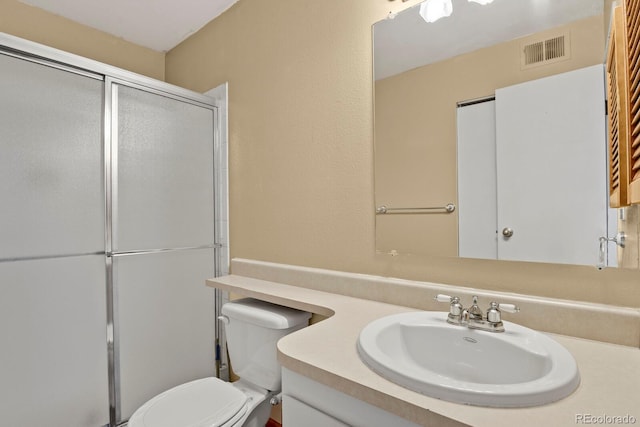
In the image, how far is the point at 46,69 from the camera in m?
1.50

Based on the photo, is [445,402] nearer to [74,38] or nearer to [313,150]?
Result: [313,150]

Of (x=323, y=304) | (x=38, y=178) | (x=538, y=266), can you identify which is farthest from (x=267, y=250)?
(x=538, y=266)

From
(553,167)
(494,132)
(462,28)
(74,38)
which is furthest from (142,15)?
(553,167)

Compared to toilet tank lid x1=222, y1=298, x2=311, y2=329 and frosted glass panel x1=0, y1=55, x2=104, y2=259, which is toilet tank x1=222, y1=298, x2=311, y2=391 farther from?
frosted glass panel x1=0, y1=55, x2=104, y2=259

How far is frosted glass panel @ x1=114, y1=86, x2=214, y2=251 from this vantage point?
1.75 m

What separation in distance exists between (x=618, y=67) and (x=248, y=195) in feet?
5.34

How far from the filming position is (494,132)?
3.51 feet

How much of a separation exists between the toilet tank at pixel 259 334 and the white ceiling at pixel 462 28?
1097 mm

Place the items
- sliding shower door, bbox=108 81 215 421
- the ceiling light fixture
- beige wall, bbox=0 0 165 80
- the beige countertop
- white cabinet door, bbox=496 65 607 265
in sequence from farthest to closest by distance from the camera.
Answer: beige wall, bbox=0 0 165 80 < sliding shower door, bbox=108 81 215 421 < the ceiling light fixture < white cabinet door, bbox=496 65 607 265 < the beige countertop

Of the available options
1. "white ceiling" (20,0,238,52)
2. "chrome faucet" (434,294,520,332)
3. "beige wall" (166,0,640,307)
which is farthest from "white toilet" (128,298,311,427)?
"white ceiling" (20,0,238,52)

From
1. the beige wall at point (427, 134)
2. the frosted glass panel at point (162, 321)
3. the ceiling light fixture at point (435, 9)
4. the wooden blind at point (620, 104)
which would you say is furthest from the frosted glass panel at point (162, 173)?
the wooden blind at point (620, 104)

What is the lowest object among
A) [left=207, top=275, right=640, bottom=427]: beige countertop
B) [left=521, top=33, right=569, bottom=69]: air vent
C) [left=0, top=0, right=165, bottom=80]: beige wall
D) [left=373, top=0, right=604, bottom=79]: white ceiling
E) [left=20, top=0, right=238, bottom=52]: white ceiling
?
[left=207, top=275, right=640, bottom=427]: beige countertop

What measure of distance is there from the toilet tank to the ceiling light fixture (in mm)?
1304

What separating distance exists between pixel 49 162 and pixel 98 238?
409 millimetres
